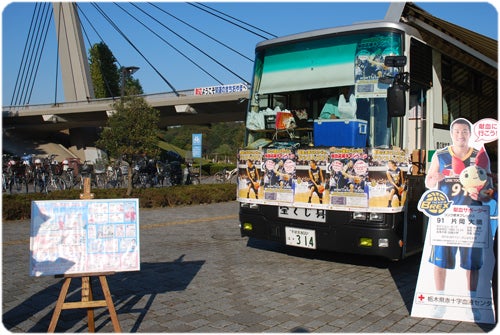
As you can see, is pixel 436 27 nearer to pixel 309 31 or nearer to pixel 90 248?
pixel 309 31

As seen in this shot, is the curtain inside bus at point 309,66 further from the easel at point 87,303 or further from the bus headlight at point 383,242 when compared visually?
the easel at point 87,303

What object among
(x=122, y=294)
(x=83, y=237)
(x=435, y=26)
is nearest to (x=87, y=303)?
(x=83, y=237)

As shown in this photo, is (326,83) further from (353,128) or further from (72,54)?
(72,54)

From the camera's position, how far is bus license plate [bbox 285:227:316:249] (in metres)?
6.56

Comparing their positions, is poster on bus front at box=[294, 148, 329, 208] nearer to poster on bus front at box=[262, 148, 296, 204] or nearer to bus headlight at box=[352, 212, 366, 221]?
poster on bus front at box=[262, 148, 296, 204]

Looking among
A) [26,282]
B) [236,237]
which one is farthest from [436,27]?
[26,282]

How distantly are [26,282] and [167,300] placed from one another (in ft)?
7.03

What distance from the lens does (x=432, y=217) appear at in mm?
4727

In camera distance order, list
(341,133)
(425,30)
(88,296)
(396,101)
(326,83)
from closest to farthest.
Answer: (88,296), (396,101), (341,133), (425,30), (326,83)

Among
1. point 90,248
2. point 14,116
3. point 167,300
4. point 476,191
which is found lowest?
point 167,300

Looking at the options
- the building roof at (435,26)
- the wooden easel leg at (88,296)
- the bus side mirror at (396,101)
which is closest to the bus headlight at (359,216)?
the bus side mirror at (396,101)

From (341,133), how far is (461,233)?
2.15m

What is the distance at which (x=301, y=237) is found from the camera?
670 centimetres

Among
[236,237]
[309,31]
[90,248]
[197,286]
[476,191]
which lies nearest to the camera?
[90,248]
